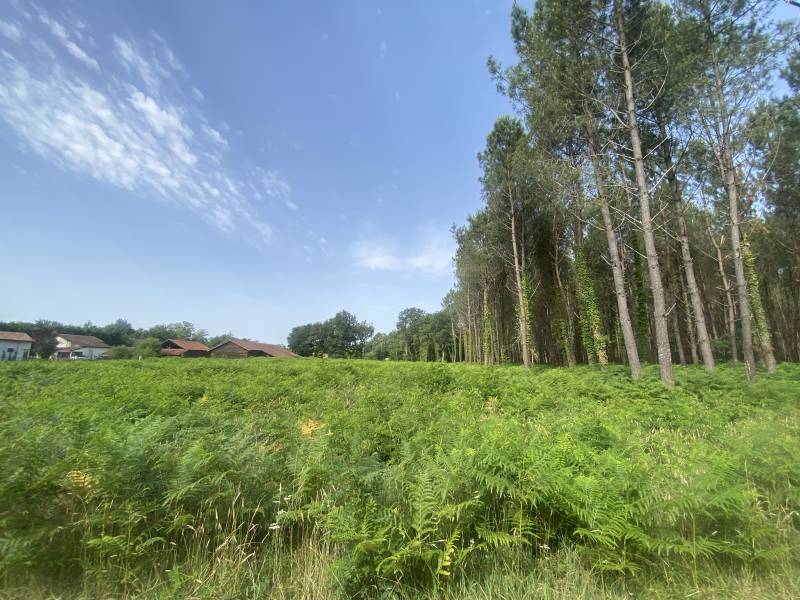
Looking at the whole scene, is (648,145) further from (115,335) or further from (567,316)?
(115,335)

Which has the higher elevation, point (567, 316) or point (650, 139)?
point (650, 139)

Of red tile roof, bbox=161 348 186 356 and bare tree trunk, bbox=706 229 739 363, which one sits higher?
bare tree trunk, bbox=706 229 739 363

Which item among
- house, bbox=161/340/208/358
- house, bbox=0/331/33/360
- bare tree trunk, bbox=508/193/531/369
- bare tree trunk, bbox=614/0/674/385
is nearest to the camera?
bare tree trunk, bbox=614/0/674/385

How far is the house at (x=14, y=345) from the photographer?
168 ft

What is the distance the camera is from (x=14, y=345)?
2100 inches

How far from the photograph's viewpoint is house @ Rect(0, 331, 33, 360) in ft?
168

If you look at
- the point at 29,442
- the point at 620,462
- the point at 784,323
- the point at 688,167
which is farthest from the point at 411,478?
the point at 784,323

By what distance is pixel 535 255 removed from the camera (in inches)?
1137

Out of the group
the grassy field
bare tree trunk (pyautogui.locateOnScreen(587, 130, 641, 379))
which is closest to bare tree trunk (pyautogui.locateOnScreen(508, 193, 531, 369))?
bare tree trunk (pyautogui.locateOnScreen(587, 130, 641, 379))

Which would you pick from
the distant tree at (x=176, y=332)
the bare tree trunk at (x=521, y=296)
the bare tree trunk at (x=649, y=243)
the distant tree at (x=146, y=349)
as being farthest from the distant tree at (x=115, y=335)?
the bare tree trunk at (x=649, y=243)

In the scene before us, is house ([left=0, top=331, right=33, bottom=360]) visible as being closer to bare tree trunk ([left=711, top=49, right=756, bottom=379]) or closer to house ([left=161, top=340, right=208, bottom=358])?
house ([left=161, top=340, right=208, bottom=358])

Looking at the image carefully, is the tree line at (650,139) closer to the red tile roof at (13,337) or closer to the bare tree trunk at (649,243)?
the bare tree trunk at (649,243)

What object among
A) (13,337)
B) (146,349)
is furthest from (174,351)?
(13,337)

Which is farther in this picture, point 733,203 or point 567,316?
point 567,316
